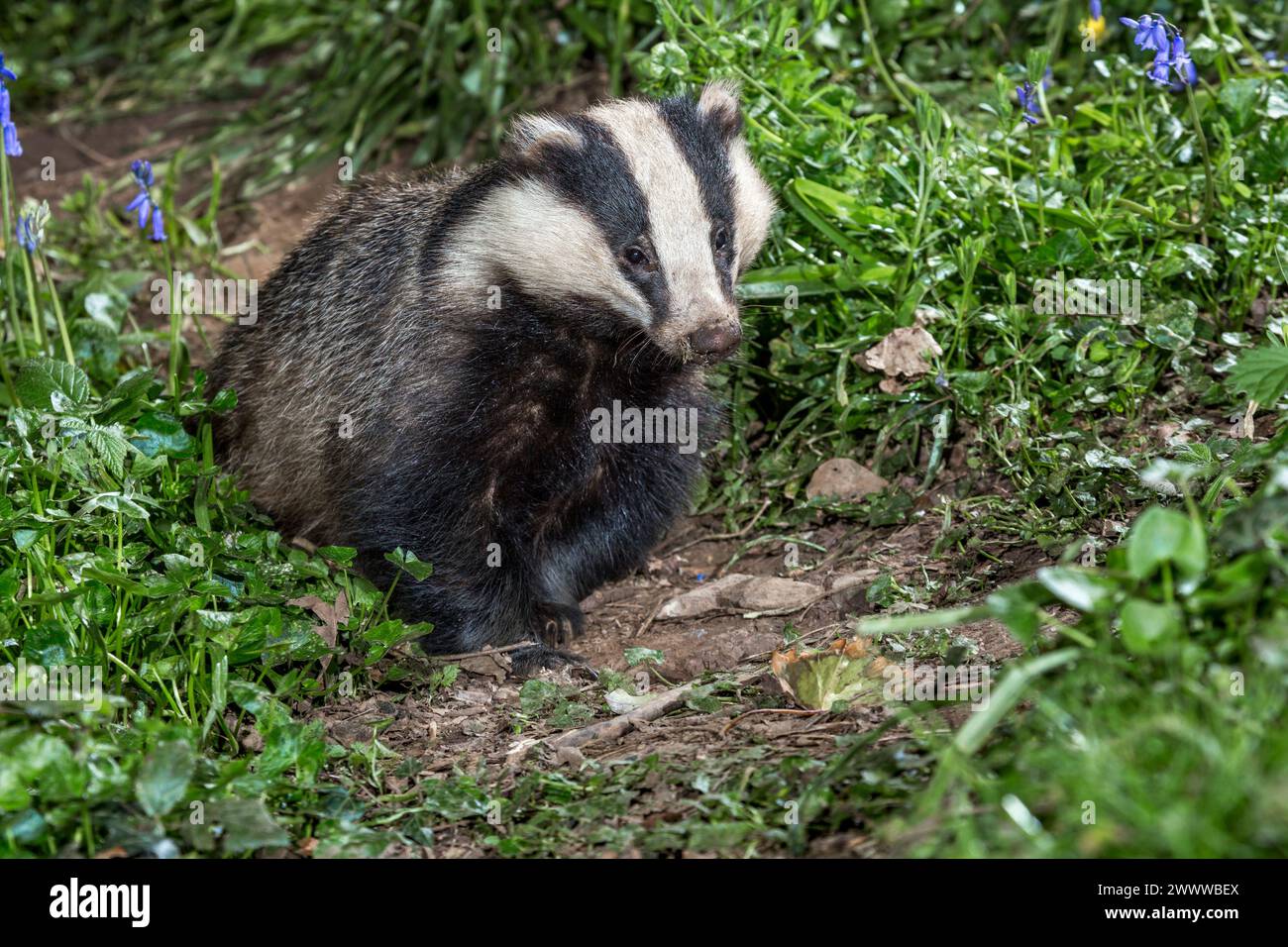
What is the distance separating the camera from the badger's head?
393cm

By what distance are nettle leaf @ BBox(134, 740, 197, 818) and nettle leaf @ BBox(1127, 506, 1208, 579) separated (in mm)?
1795

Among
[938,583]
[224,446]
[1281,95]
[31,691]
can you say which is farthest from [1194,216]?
[31,691]

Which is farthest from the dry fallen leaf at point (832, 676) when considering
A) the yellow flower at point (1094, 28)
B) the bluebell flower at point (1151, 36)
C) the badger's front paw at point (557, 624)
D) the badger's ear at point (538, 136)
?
the yellow flower at point (1094, 28)

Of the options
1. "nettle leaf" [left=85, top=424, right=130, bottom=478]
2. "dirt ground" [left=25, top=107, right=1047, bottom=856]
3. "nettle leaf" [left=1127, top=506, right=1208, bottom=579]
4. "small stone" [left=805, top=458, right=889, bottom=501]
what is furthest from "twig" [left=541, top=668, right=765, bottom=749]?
"nettle leaf" [left=1127, top=506, right=1208, bottom=579]

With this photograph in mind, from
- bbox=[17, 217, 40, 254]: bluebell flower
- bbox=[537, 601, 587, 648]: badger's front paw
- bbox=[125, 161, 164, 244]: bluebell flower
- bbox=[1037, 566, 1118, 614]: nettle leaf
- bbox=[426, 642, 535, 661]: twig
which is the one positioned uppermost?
bbox=[125, 161, 164, 244]: bluebell flower

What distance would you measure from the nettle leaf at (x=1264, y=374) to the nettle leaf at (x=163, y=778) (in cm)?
239

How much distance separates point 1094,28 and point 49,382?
3.96m

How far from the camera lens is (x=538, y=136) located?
412 centimetres

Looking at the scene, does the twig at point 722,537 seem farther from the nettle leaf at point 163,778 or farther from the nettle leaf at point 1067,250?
the nettle leaf at point 163,778

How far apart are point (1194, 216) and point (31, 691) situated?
12.7 ft

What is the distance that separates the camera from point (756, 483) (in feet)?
16.3

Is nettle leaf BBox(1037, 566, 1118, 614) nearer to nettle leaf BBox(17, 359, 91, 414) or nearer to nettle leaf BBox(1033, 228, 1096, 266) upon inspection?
nettle leaf BBox(1033, 228, 1096, 266)

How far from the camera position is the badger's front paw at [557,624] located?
4.47 meters
